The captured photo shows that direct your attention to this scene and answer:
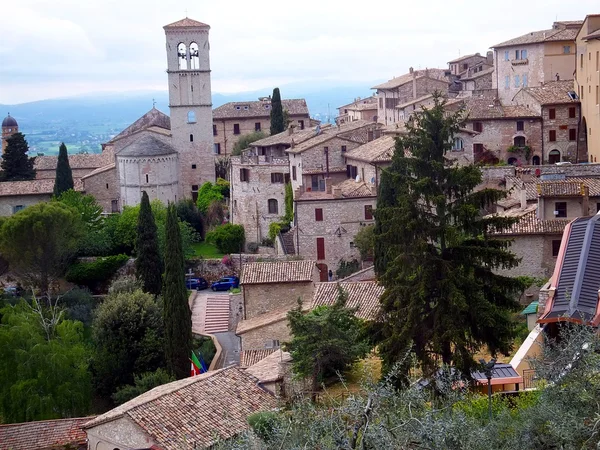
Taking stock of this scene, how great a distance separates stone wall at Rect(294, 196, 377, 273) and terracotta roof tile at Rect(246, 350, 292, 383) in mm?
15828

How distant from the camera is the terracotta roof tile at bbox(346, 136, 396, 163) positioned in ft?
151

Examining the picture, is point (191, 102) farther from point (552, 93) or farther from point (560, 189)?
point (560, 189)

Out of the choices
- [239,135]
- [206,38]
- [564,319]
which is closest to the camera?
[564,319]

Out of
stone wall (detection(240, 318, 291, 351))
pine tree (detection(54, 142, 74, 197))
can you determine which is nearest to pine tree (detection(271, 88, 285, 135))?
pine tree (detection(54, 142, 74, 197))

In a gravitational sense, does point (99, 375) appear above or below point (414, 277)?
below

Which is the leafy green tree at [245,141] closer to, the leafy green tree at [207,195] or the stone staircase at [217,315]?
the leafy green tree at [207,195]

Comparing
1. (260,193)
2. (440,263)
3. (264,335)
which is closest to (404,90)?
(260,193)

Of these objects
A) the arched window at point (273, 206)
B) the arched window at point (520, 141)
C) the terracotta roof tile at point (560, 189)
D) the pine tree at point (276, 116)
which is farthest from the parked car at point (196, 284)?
the terracotta roof tile at point (560, 189)

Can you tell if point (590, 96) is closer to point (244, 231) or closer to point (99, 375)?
point (244, 231)

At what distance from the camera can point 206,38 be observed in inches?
2486

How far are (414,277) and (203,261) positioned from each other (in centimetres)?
3094

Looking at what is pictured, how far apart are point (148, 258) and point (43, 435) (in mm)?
18428

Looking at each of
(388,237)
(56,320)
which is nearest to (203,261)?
(56,320)

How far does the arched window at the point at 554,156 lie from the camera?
164 ft
